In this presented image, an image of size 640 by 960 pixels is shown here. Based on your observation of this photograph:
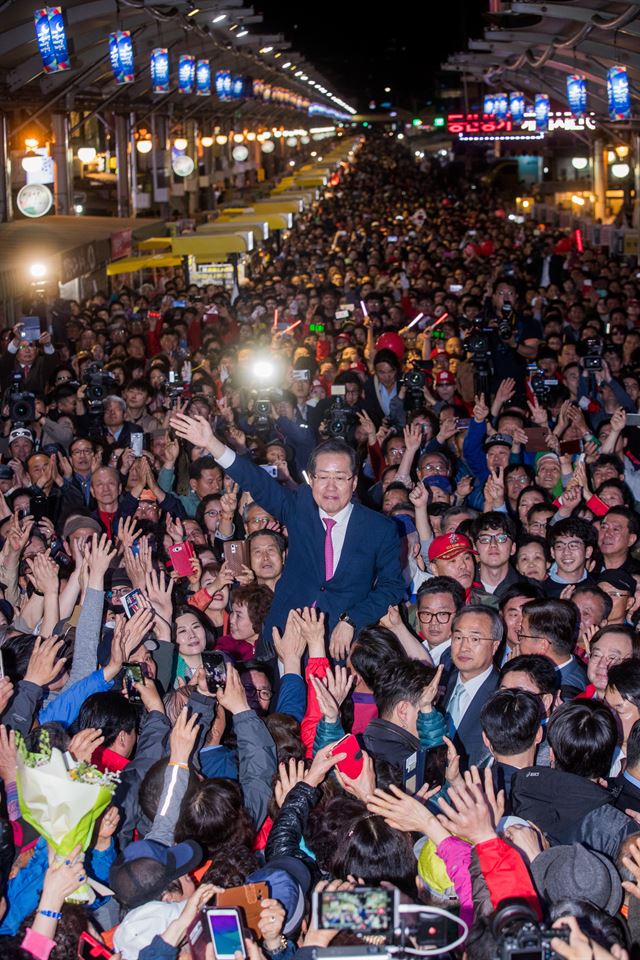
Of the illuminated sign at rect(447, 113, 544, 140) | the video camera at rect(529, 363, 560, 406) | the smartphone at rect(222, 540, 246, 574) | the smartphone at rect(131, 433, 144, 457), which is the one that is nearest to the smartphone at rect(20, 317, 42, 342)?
the smartphone at rect(131, 433, 144, 457)

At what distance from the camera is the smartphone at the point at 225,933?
3.67 metres

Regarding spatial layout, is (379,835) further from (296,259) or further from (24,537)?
(296,259)

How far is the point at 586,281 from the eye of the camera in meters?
21.2

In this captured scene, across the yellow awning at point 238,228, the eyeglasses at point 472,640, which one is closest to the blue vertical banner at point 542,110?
the yellow awning at point 238,228

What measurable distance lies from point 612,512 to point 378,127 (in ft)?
466

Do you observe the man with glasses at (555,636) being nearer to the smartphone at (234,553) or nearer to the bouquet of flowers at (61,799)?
the smartphone at (234,553)

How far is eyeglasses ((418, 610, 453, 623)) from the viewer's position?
6508 millimetres

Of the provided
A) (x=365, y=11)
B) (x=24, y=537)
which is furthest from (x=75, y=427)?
(x=365, y=11)

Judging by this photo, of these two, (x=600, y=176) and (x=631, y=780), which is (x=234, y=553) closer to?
(x=631, y=780)

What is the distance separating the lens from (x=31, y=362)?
45.9 feet

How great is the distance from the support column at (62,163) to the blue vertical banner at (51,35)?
9043 millimetres

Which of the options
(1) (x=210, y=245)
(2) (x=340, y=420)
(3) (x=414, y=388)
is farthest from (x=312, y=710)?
(1) (x=210, y=245)

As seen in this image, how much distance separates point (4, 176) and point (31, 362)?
10.7 m

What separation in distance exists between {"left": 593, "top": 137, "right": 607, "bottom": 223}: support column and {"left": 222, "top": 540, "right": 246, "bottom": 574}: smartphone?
33.2 m
